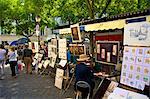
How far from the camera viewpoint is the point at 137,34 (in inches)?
293

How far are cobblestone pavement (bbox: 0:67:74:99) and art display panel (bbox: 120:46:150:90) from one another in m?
5.53

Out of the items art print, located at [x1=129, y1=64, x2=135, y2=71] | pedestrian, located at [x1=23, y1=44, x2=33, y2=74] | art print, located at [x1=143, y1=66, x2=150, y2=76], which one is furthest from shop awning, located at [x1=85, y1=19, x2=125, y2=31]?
pedestrian, located at [x1=23, y1=44, x2=33, y2=74]

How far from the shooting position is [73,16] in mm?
35312

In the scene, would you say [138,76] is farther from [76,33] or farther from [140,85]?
[76,33]

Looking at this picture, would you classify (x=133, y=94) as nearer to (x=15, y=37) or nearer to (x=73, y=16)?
(x=73, y=16)

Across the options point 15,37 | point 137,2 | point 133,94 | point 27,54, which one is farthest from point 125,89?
point 15,37

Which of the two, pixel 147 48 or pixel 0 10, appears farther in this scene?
pixel 0 10

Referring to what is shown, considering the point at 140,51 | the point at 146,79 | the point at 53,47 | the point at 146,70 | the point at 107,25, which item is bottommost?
the point at 146,79

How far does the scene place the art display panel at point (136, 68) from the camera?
7.27 metres

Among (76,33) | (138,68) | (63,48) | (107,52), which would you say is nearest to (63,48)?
(63,48)

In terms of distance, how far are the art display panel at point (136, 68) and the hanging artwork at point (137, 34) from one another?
12 centimetres

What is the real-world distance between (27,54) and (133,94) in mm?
14182

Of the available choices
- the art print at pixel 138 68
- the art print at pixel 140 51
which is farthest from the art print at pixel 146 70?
the art print at pixel 140 51

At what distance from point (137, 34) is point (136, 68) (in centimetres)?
68
